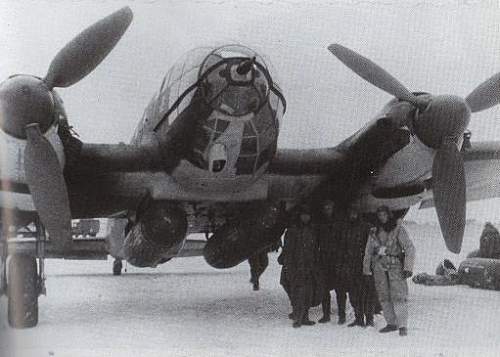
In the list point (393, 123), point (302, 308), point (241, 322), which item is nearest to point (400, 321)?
point (302, 308)

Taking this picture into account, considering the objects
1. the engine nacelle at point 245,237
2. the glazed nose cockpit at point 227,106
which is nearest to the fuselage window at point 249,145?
the glazed nose cockpit at point 227,106

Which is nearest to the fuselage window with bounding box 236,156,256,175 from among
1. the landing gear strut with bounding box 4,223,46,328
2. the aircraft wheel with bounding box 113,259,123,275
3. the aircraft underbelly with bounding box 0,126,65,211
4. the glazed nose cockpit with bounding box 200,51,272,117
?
the glazed nose cockpit with bounding box 200,51,272,117

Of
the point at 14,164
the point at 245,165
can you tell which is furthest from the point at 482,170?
the point at 14,164

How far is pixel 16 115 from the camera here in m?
6.47

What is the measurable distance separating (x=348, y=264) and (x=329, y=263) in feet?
1.19

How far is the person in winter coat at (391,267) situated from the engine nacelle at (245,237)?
1.74 metres

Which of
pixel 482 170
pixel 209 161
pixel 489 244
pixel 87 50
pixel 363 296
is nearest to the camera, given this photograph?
pixel 87 50

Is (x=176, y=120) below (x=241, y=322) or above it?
above

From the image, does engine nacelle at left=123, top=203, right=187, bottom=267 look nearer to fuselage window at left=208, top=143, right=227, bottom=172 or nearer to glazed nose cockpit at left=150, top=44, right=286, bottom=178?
glazed nose cockpit at left=150, top=44, right=286, bottom=178

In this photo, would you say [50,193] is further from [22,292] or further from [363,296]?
[363,296]

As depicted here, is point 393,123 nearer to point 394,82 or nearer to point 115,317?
point 394,82

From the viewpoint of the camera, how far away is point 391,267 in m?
7.09

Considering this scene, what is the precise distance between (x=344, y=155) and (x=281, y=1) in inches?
130

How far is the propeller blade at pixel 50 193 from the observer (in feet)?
22.6
